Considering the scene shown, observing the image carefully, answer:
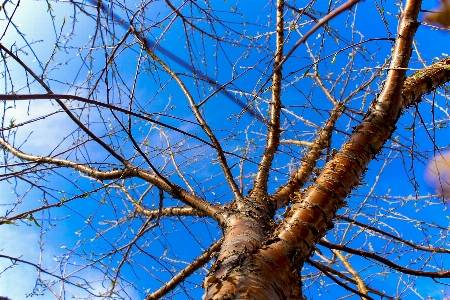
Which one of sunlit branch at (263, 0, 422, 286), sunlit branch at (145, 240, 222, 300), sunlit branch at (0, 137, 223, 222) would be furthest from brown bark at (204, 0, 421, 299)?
sunlit branch at (145, 240, 222, 300)

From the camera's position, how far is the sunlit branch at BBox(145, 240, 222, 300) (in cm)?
260

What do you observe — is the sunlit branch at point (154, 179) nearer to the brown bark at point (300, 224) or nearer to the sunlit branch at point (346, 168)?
the brown bark at point (300, 224)

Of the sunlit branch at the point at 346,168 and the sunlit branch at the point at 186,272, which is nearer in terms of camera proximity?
the sunlit branch at the point at 346,168

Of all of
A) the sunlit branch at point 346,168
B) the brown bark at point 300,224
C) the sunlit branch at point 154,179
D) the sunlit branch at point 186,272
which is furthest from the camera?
the sunlit branch at point 186,272

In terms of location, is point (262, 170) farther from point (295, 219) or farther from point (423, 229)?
point (423, 229)

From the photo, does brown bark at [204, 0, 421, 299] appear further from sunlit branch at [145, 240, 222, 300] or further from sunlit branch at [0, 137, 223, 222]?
sunlit branch at [145, 240, 222, 300]

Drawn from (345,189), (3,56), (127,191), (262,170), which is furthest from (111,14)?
(127,191)

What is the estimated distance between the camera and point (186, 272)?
262cm

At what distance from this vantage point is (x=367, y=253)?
2047 millimetres

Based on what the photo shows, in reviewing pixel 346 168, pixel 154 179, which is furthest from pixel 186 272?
pixel 346 168

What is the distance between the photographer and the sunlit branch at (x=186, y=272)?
2600 mm

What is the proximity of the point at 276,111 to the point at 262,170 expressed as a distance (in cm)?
53

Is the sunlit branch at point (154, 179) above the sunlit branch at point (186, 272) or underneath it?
above

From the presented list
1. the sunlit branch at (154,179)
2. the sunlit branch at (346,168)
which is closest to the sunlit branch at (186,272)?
the sunlit branch at (154,179)
